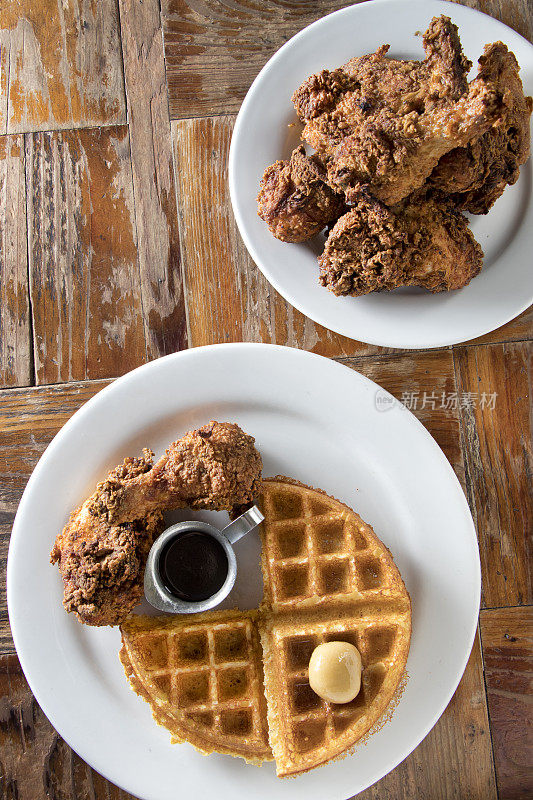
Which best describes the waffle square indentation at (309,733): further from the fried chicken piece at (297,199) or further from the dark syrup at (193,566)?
the fried chicken piece at (297,199)

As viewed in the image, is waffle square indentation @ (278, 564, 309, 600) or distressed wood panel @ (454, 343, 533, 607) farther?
distressed wood panel @ (454, 343, 533, 607)

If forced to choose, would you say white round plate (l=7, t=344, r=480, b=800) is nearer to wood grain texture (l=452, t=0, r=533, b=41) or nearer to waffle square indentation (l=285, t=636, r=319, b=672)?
waffle square indentation (l=285, t=636, r=319, b=672)

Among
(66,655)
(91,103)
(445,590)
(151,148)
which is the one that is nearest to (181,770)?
(66,655)

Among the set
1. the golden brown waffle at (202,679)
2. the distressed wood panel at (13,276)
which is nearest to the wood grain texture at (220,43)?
the distressed wood panel at (13,276)

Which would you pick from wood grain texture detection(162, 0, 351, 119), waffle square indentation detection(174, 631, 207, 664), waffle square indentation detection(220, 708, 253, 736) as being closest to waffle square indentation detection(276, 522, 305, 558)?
waffle square indentation detection(174, 631, 207, 664)

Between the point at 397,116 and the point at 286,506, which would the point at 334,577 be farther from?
the point at 397,116

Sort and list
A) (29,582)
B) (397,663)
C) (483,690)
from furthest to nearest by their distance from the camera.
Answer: (483,690) < (29,582) < (397,663)

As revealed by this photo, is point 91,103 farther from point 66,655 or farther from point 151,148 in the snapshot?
point 66,655
